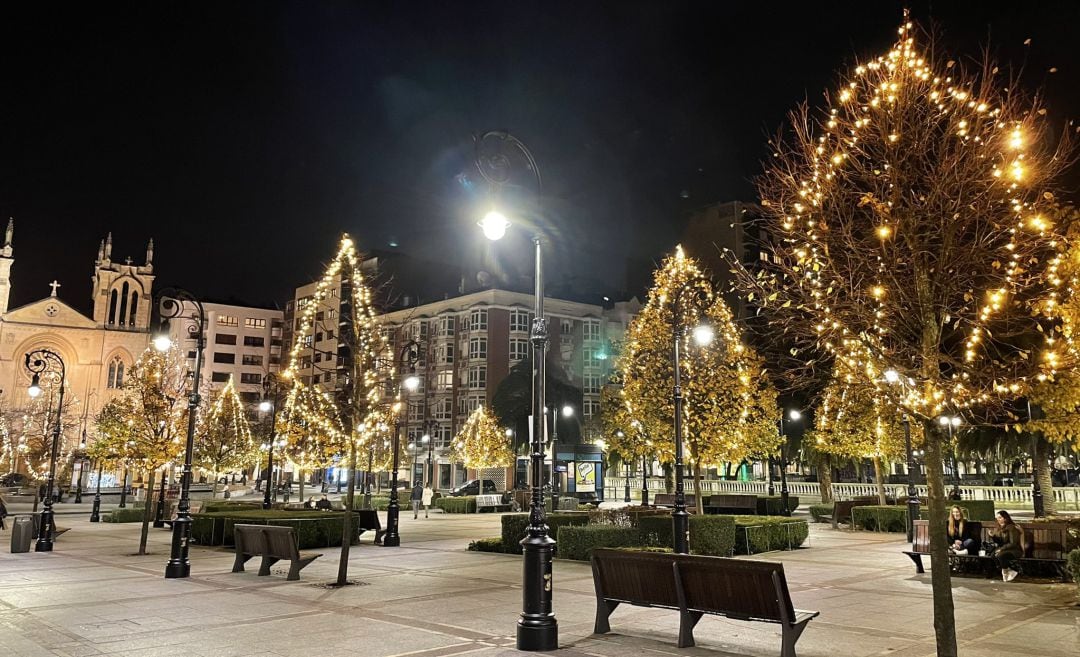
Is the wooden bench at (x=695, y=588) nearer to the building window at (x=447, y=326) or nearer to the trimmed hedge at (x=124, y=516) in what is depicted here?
the trimmed hedge at (x=124, y=516)

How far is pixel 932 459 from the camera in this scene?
25.9 feet

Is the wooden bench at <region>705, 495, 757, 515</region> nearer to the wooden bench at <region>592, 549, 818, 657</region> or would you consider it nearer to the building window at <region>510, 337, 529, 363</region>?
the wooden bench at <region>592, 549, 818, 657</region>

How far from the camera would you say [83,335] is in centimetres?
9694

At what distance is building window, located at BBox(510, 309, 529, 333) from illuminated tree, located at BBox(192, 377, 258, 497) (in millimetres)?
30466

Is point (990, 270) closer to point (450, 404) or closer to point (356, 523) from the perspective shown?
point (356, 523)

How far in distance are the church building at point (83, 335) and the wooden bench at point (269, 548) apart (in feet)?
262

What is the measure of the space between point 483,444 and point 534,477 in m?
41.1

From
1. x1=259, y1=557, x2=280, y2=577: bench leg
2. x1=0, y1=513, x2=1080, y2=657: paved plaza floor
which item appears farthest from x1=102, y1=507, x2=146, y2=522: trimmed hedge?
x1=259, y1=557, x2=280, y2=577: bench leg

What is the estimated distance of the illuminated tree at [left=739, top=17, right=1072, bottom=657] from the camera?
8641 millimetres

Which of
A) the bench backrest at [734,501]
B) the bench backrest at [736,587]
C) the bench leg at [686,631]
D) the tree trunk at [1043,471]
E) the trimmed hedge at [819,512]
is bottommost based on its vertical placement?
the trimmed hedge at [819,512]

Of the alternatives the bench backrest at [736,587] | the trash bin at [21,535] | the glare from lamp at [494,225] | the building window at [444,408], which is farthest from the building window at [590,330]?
the bench backrest at [736,587]

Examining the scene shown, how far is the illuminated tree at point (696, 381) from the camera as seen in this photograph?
2527cm

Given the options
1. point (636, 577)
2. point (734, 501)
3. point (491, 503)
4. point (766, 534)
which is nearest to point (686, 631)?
point (636, 577)

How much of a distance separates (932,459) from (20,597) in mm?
14522
